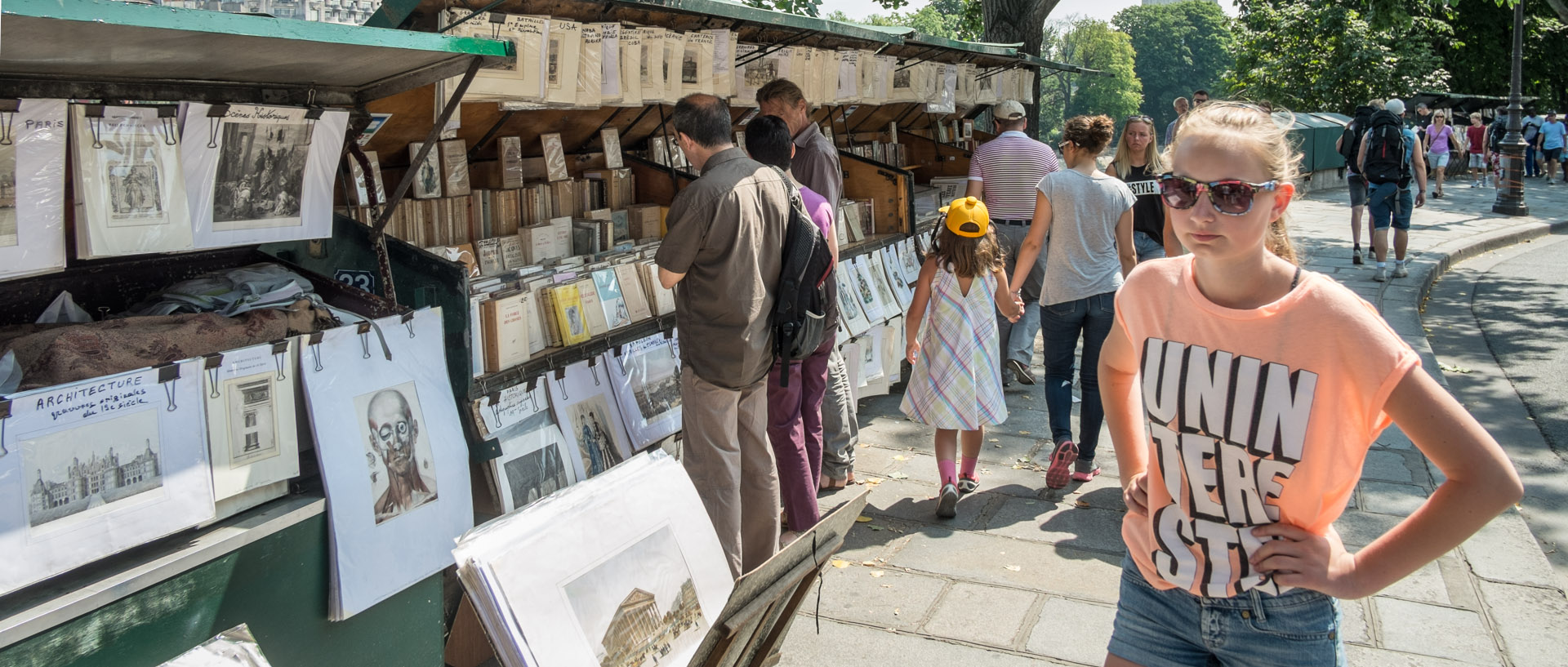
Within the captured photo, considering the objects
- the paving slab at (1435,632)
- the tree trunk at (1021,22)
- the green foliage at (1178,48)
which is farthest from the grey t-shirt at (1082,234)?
the green foliage at (1178,48)

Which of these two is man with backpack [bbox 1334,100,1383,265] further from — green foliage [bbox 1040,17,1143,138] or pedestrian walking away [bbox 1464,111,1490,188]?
green foliage [bbox 1040,17,1143,138]

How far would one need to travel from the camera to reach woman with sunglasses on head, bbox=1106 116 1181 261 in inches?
234

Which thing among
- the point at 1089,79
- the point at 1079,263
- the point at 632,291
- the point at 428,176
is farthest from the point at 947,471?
the point at 1089,79

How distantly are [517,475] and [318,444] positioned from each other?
3.20 feet

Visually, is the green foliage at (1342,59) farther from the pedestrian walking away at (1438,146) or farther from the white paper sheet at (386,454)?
the white paper sheet at (386,454)

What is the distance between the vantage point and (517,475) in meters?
3.63

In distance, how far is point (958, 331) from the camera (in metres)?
4.50

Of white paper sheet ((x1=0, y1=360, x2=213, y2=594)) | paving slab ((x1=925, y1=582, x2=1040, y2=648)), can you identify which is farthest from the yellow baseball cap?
white paper sheet ((x1=0, y1=360, x2=213, y2=594))

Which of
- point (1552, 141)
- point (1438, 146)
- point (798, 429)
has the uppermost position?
point (1552, 141)

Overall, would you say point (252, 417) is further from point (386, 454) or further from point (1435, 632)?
point (1435, 632)

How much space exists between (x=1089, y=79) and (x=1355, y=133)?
90.5 meters

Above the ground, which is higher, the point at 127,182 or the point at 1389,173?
the point at 1389,173

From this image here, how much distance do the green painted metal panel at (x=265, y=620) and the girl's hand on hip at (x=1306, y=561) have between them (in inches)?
85.7

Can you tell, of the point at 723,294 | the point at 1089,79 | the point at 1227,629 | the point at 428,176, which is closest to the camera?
the point at 1227,629
